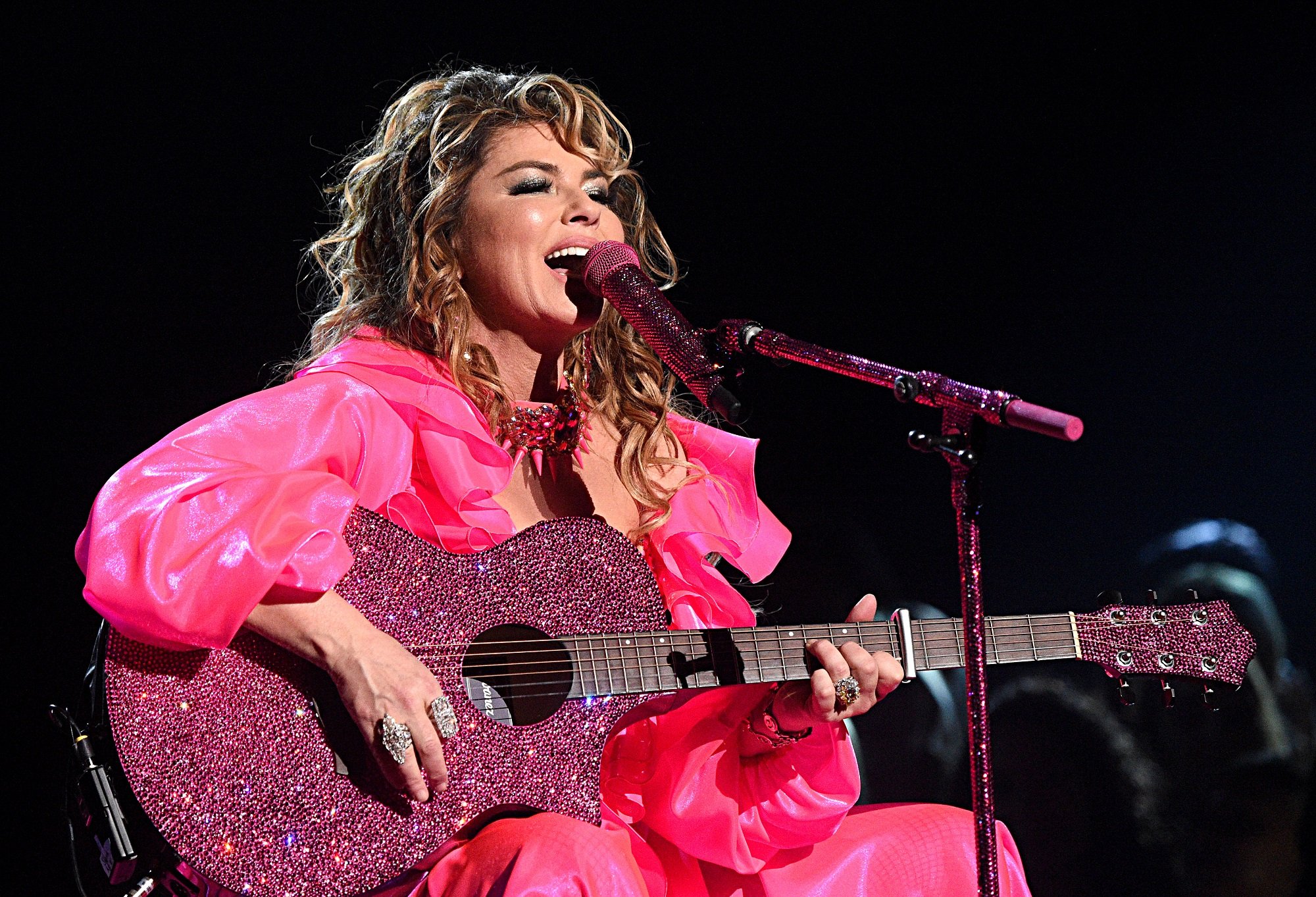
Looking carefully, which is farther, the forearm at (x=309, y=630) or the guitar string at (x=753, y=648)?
the guitar string at (x=753, y=648)

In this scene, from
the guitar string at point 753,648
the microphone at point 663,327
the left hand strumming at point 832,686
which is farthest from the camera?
the left hand strumming at point 832,686

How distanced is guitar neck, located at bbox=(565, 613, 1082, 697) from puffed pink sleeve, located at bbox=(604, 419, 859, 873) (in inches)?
4.9

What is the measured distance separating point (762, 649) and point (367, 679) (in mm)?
758

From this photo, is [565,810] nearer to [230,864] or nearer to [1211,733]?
[230,864]

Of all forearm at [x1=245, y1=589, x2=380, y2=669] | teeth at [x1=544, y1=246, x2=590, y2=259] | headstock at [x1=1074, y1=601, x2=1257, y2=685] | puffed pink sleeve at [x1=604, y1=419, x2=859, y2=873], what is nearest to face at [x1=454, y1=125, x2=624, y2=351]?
teeth at [x1=544, y1=246, x2=590, y2=259]

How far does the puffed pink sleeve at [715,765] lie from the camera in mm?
1974

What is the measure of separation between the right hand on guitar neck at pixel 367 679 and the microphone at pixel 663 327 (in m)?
0.63

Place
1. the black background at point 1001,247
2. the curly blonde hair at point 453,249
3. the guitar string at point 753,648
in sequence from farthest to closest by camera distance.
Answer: the black background at point 1001,247, the curly blonde hair at point 453,249, the guitar string at point 753,648

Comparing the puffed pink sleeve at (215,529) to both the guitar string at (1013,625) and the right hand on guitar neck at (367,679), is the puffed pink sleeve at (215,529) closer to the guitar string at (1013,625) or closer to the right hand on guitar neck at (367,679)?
the right hand on guitar neck at (367,679)

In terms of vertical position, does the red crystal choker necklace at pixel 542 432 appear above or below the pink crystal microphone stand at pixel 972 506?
above

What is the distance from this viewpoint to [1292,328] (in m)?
3.15

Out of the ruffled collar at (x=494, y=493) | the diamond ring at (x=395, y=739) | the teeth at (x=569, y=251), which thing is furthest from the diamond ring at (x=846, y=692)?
the teeth at (x=569, y=251)


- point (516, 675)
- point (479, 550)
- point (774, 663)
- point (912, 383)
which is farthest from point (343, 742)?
point (912, 383)

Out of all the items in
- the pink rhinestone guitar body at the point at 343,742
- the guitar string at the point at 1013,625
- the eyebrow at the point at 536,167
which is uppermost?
the eyebrow at the point at 536,167
